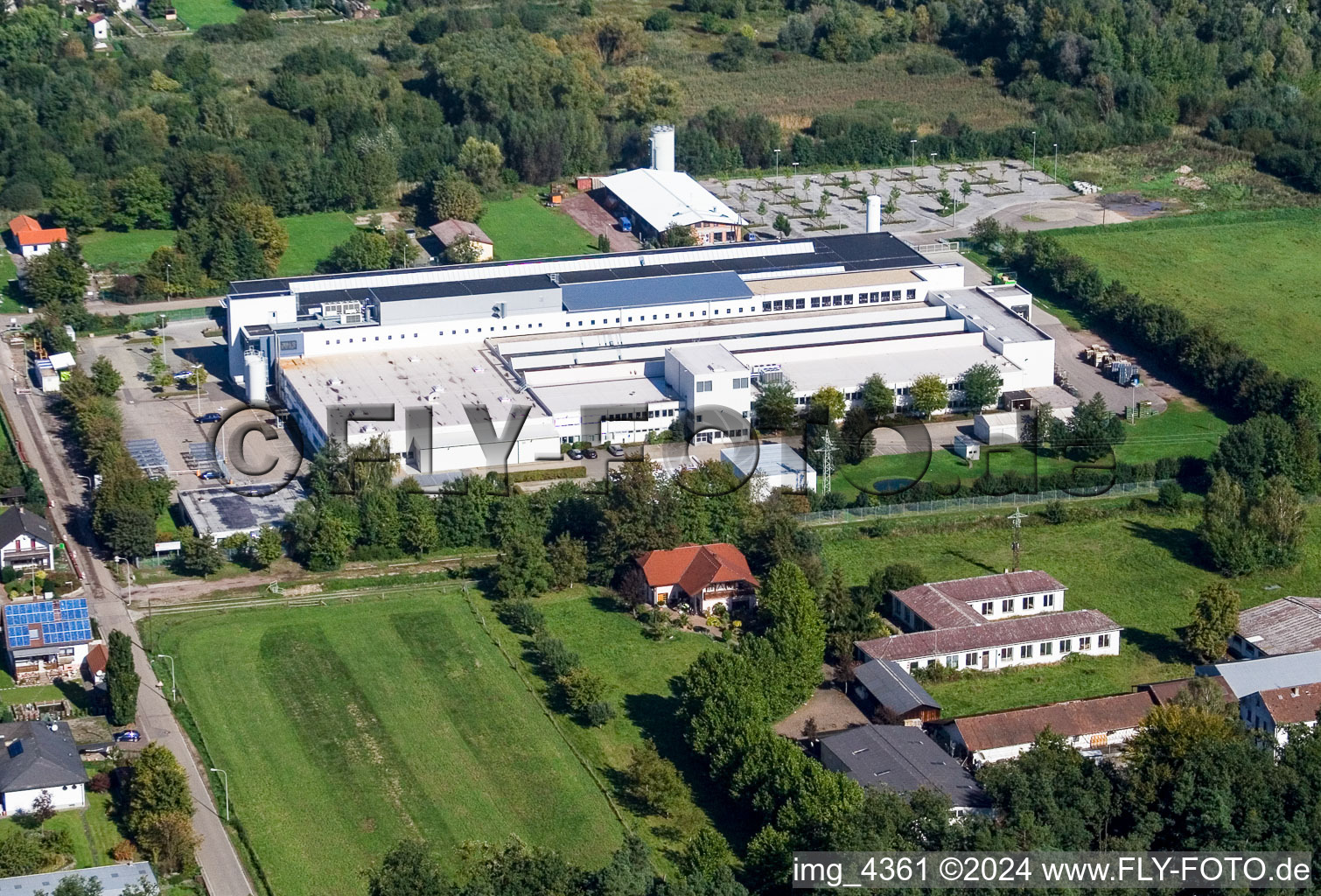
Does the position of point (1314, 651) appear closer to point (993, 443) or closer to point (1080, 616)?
point (1080, 616)

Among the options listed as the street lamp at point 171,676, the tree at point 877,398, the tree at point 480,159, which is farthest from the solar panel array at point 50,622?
the tree at point 480,159

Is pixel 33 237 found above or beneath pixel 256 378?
above

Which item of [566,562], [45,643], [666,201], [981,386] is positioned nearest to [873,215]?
[666,201]

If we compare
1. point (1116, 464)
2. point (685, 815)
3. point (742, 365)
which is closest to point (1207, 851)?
point (685, 815)

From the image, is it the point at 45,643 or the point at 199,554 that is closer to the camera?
the point at 45,643

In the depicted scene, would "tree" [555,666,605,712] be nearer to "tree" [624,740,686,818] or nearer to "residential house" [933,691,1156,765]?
"tree" [624,740,686,818]

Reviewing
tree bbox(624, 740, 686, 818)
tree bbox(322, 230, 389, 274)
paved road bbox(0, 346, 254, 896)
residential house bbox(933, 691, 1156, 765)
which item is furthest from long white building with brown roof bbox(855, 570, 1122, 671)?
tree bbox(322, 230, 389, 274)

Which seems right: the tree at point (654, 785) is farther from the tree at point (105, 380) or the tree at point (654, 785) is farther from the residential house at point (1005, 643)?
the tree at point (105, 380)

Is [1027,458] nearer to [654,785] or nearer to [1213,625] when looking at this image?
[1213,625]
